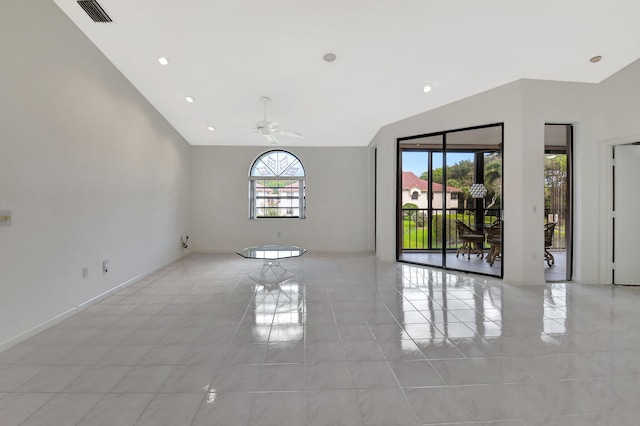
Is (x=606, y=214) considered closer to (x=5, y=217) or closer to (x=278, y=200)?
(x=278, y=200)

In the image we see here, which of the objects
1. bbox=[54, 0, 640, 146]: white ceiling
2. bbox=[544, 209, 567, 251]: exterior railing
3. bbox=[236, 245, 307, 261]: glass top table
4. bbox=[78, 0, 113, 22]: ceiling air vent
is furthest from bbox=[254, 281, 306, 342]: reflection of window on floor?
bbox=[544, 209, 567, 251]: exterior railing

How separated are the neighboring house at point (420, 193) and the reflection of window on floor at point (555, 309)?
228 centimetres

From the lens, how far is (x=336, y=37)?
333cm

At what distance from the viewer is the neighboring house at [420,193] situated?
5.84 m

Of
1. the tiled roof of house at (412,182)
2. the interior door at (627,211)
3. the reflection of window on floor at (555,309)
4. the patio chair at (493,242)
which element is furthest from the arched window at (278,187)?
the interior door at (627,211)

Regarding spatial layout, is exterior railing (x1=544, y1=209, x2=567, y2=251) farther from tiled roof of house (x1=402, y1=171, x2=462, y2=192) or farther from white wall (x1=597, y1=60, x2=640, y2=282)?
tiled roof of house (x1=402, y1=171, x2=462, y2=192)

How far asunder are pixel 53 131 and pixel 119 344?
86.2 inches

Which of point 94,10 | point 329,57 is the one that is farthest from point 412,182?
point 94,10

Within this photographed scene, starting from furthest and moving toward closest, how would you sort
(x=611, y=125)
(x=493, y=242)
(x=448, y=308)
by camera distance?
(x=493, y=242)
(x=611, y=125)
(x=448, y=308)

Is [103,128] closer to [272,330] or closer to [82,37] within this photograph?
[82,37]

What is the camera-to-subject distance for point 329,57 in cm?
368

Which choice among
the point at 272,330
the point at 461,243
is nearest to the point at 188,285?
the point at 272,330

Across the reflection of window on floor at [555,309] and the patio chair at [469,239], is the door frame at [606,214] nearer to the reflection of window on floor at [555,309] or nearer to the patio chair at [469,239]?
the reflection of window on floor at [555,309]

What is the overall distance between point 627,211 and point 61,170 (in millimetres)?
7176
